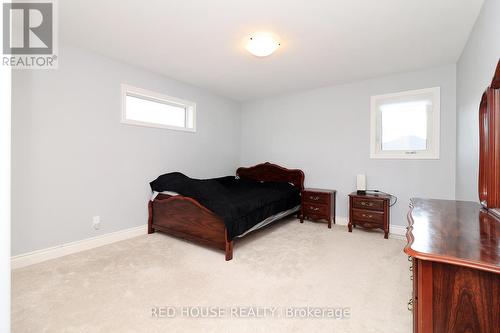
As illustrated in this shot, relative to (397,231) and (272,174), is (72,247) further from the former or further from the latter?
(397,231)

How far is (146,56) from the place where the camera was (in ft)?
9.67

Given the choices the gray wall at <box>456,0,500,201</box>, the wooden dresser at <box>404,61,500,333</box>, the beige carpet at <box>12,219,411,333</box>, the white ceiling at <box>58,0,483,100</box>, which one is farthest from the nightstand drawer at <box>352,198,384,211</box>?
the wooden dresser at <box>404,61,500,333</box>

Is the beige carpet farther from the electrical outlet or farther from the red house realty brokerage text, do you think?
the electrical outlet

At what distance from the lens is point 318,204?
12.6ft

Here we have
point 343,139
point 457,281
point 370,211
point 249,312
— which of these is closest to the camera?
point 457,281

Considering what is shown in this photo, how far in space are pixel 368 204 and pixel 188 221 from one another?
2585 mm

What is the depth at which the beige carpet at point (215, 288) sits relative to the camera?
154cm

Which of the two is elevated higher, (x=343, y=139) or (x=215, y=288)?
(x=343, y=139)

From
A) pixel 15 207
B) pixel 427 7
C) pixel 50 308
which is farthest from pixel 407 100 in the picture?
pixel 15 207

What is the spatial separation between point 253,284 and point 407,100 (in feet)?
11.2

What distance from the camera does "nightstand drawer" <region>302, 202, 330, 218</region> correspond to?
3.77 metres

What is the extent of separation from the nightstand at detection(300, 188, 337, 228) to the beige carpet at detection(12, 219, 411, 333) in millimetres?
901

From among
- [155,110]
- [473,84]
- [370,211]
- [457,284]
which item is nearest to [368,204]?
[370,211]

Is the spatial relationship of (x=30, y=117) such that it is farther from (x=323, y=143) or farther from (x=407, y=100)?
(x=407, y=100)
